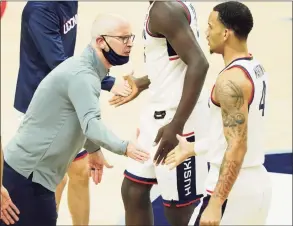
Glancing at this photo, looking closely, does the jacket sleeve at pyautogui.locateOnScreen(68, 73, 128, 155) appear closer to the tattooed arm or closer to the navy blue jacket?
the tattooed arm

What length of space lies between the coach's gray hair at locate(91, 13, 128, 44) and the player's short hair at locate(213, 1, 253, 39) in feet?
1.96

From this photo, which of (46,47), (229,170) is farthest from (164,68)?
(229,170)

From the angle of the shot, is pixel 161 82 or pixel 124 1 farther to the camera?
pixel 124 1

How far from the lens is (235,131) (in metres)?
4.66

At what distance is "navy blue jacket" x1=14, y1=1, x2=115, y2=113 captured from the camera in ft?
19.6

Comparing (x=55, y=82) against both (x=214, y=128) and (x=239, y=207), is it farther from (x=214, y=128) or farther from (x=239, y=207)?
(x=239, y=207)

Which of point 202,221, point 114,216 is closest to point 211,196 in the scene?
point 202,221

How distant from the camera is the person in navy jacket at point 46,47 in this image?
5.96m

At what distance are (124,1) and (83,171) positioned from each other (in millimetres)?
9265

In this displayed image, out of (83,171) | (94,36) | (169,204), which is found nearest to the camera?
(94,36)

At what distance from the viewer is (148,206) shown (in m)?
5.87

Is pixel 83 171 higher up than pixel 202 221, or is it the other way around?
pixel 202 221

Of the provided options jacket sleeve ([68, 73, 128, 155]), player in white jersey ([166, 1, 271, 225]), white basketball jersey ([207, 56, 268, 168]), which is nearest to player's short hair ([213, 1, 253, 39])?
player in white jersey ([166, 1, 271, 225])

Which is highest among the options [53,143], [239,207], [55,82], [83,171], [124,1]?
[55,82]
